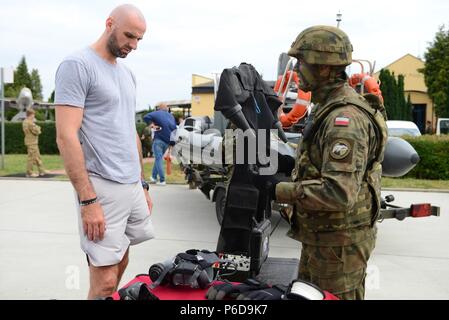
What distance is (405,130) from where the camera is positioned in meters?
16.3

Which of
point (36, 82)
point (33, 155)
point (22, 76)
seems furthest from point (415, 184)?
point (36, 82)

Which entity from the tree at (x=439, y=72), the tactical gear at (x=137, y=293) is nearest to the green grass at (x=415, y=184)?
Result: the tactical gear at (x=137, y=293)

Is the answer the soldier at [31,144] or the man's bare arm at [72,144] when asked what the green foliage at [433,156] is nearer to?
the soldier at [31,144]

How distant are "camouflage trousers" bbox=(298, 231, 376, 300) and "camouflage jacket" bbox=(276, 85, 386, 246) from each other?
0.13ft

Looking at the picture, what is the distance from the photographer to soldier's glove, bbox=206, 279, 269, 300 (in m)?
1.70

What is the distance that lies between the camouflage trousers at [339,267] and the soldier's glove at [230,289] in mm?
523

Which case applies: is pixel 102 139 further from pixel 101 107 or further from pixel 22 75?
pixel 22 75

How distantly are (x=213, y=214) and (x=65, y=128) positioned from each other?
526 centimetres

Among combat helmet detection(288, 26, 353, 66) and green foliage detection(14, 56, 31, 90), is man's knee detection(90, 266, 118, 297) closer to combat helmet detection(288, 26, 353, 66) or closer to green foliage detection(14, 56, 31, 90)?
combat helmet detection(288, 26, 353, 66)

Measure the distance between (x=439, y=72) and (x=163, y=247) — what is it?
29935 mm

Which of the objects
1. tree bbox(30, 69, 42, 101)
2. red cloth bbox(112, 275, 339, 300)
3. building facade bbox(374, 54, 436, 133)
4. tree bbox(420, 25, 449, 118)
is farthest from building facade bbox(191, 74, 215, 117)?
tree bbox(30, 69, 42, 101)

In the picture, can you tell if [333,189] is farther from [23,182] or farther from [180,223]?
[23,182]

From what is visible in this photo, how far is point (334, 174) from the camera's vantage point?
194 cm
